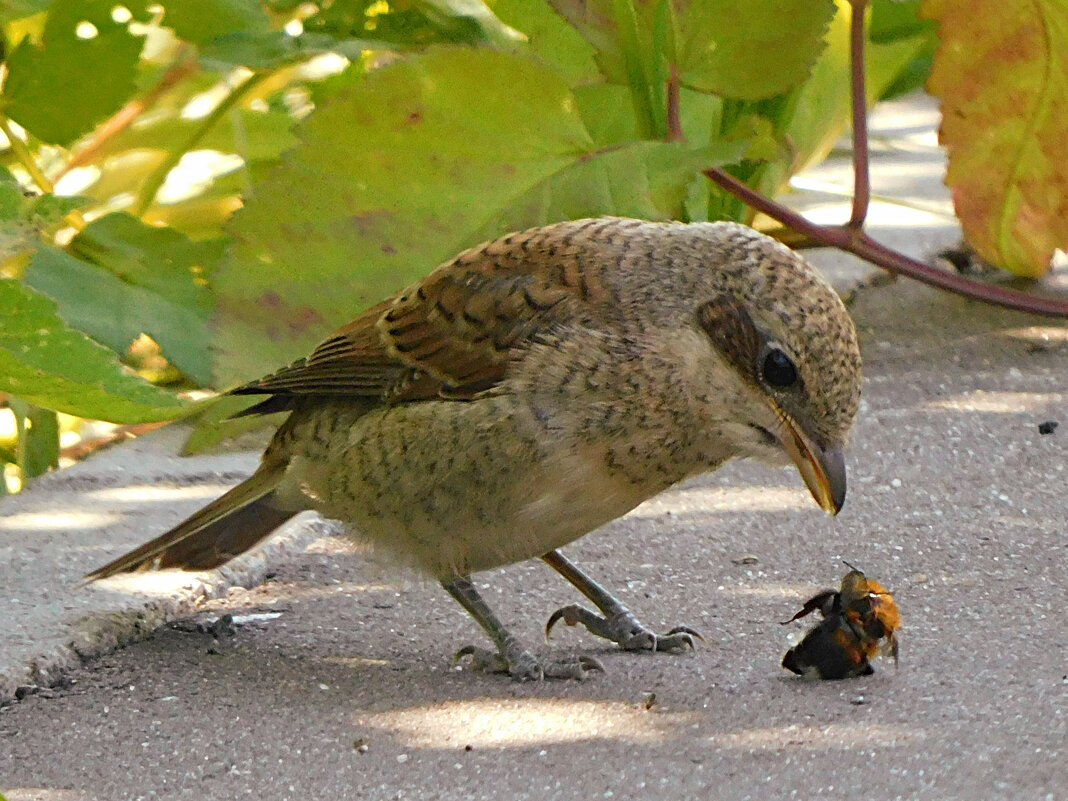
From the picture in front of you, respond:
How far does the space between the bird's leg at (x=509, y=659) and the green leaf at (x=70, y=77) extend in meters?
2.62

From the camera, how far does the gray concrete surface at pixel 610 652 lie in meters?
2.85

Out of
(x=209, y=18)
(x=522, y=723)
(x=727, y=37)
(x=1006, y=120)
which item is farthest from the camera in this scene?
(x=209, y=18)

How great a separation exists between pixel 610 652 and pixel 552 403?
2.33 ft

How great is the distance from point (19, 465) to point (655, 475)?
→ 2487 mm

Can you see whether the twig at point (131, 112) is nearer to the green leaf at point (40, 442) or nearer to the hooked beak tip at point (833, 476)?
the green leaf at point (40, 442)

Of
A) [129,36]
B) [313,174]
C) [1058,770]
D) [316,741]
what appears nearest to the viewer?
[1058,770]

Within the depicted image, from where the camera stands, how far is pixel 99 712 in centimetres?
320

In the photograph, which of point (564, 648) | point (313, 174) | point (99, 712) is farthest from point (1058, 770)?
point (313, 174)

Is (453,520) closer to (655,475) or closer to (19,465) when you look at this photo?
(655,475)

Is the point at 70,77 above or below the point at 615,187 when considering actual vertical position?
above

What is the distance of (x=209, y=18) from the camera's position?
5281 mm

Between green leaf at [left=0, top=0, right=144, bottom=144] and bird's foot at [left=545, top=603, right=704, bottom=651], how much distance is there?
8.95 ft

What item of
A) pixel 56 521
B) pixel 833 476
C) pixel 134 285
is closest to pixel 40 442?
pixel 134 285

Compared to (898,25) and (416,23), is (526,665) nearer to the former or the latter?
(416,23)
